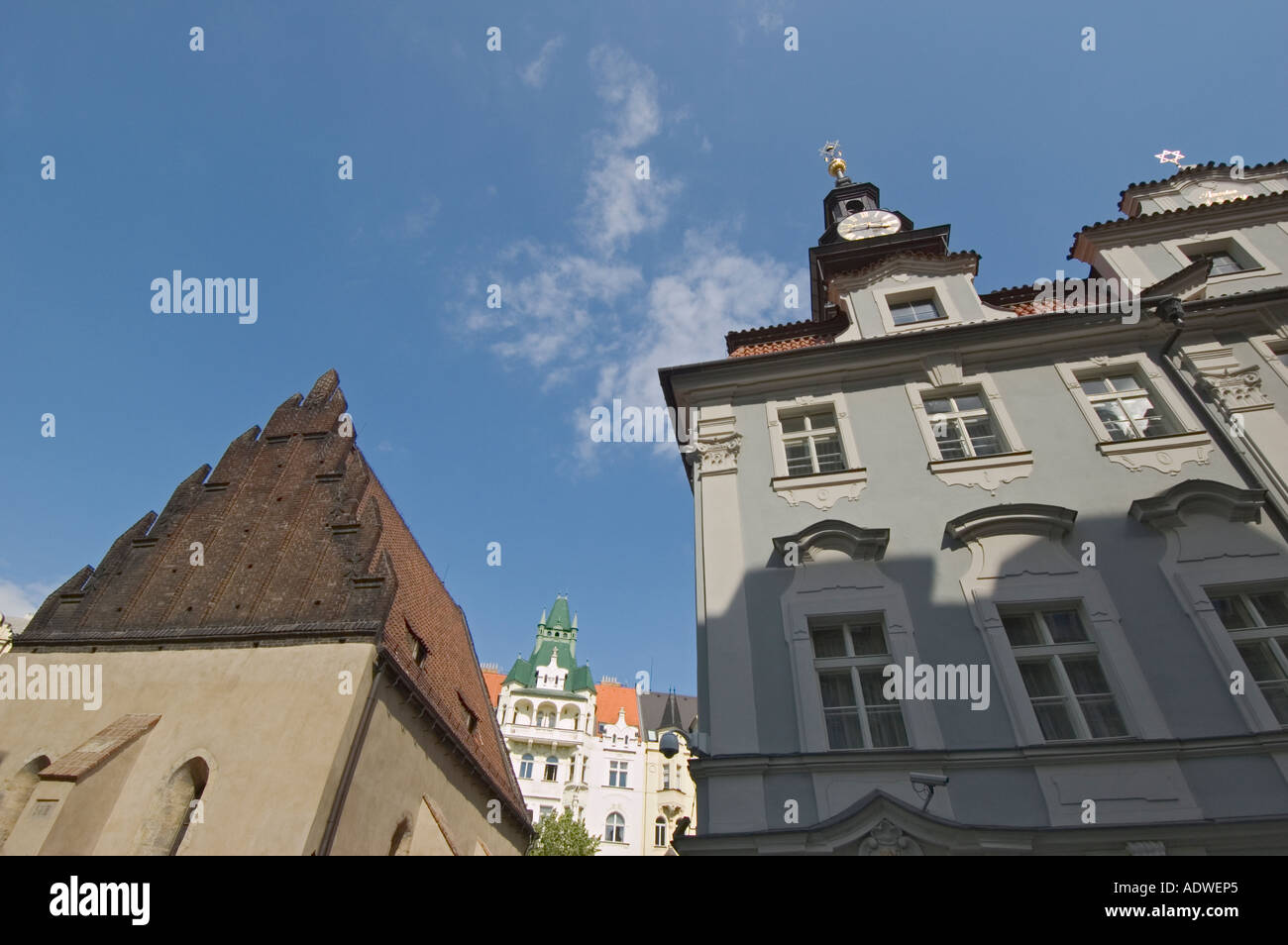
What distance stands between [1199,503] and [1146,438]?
58.4 inches

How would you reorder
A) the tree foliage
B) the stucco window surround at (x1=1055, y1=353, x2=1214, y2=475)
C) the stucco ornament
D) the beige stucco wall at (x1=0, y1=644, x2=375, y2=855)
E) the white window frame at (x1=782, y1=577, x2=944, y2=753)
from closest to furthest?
1. the stucco ornament
2. the white window frame at (x1=782, y1=577, x2=944, y2=753)
3. the stucco window surround at (x1=1055, y1=353, x2=1214, y2=475)
4. the beige stucco wall at (x1=0, y1=644, x2=375, y2=855)
5. the tree foliage

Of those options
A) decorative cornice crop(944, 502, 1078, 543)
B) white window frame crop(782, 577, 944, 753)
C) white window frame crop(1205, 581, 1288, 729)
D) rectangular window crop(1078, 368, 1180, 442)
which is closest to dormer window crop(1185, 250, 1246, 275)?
rectangular window crop(1078, 368, 1180, 442)

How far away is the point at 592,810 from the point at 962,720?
40.7 meters

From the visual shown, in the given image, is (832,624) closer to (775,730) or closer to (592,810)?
(775,730)

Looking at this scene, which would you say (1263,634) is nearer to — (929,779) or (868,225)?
(929,779)

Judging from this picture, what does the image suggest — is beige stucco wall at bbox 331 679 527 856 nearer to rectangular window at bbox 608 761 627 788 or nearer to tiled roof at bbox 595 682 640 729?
rectangular window at bbox 608 761 627 788

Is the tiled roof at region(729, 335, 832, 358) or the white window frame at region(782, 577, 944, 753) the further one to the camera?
the tiled roof at region(729, 335, 832, 358)

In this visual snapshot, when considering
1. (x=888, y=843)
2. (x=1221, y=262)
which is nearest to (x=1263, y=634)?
(x=888, y=843)

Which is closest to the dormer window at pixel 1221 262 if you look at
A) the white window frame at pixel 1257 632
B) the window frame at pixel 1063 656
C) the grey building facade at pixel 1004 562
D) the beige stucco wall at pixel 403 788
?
the grey building facade at pixel 1004 562

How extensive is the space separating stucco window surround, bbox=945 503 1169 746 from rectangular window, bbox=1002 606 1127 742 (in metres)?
0.11

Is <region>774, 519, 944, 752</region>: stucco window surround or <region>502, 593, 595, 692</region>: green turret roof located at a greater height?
<region>502, 593, 595, 692</region>: green turret roof

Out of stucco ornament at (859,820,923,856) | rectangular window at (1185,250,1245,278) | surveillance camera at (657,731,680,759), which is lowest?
stucco ornament at (859,820,923,856)

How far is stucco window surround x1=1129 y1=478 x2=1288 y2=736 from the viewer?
8000 mm
